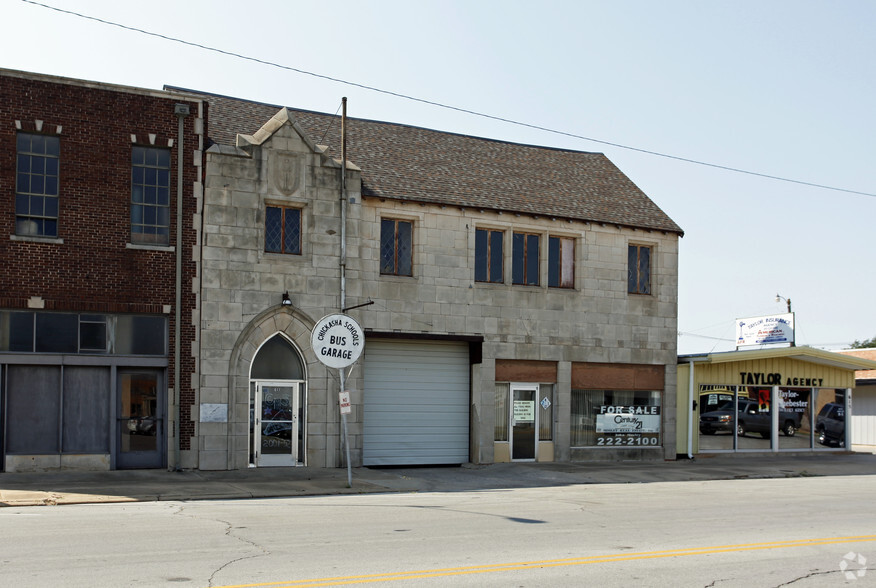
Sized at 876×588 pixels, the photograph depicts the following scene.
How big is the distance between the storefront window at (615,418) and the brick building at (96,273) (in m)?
11.2

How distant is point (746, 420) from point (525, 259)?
9.69 m

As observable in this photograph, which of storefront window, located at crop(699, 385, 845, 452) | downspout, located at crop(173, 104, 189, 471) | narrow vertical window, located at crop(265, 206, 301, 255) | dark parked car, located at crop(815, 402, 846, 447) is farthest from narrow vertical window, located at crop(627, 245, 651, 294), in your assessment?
downspout, located at crop(173, 104, 189, 471)

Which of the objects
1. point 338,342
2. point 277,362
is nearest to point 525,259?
point 277,362

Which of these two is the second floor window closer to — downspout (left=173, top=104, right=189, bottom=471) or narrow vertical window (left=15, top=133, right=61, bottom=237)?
downspout (left=173, top=104, right=189, bottom=471)

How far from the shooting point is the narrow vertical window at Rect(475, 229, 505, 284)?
84.3ft

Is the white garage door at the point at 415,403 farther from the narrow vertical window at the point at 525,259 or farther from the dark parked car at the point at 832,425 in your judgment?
the dark parked car at the point at 832,425

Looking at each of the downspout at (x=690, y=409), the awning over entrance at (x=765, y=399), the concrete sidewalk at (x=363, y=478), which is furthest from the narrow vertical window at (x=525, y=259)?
the downspout at (x=690, y=409)

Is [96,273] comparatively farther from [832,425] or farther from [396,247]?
[832,425]

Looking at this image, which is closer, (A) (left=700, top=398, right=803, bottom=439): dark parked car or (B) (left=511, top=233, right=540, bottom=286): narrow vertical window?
(B) (left=511, top=233, right=540, bottom=286): narrow vertical window

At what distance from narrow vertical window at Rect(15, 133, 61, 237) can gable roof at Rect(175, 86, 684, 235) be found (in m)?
3.81

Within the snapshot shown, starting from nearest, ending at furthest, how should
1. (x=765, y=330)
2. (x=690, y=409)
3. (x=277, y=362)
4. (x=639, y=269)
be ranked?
1. (x=277, y=362)
2. (x=639, y=269)
3. (x=690, y=409)
4. (x=765, y=330)

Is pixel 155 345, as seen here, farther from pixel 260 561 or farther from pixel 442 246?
pixel 260 561

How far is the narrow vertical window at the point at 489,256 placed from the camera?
25.7m

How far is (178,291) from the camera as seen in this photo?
21297mm
